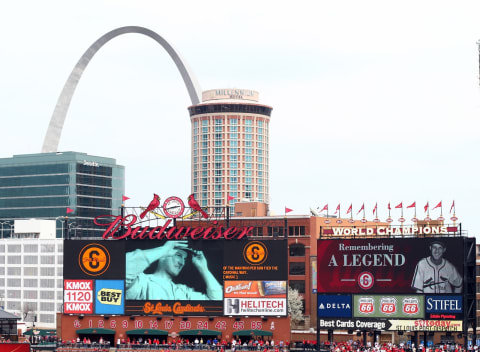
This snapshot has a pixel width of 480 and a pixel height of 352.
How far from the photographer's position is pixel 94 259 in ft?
380

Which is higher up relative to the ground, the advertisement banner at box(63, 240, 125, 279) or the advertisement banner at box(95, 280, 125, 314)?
the advertisement banner at box(63, 240, 125, 279)

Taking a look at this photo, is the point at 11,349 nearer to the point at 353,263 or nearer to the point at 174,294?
the point at 174,294

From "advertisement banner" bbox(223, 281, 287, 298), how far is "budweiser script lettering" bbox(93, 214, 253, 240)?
5.03 m

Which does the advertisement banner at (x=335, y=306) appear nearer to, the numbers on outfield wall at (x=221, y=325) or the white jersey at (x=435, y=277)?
the white jersey at (x=435, y=277)

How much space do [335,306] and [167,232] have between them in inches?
776

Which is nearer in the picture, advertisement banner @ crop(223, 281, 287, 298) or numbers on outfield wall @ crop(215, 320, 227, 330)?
advertisement banner @ crop(223, 281, 287, 298)

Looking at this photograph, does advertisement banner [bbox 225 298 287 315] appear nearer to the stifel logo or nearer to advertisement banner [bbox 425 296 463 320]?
the stifel logo

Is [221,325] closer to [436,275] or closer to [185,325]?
[185,325]

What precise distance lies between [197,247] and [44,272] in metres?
74.4

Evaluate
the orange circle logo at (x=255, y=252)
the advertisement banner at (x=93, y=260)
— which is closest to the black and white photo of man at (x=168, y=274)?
the advertisement banner at (x=93, y=260)

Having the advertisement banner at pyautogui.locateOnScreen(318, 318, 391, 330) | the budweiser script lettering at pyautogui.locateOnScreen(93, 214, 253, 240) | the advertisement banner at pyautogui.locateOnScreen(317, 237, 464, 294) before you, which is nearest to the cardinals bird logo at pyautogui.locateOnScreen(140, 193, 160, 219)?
the budweiser script lettering at pyautogui.locateOnScreen(93, 214, 253, 240)

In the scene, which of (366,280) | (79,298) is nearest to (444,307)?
(366,280)

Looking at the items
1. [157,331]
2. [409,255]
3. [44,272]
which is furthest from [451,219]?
[44,272]

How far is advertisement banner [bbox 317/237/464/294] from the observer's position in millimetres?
106500
